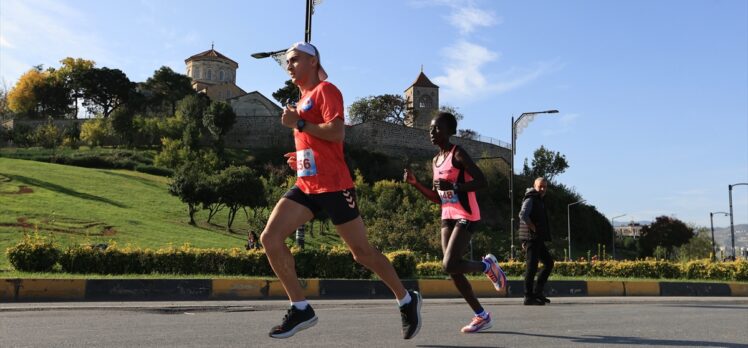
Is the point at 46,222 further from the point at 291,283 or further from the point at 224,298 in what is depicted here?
the point at 291,283

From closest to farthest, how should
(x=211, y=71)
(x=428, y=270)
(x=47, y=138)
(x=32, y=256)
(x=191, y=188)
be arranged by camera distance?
(x=32, y=256) → (x=428, y=270) → (x=191, y=188) → (x=47, y=138) → (x=211, y=71)

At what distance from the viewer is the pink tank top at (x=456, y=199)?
5.21m

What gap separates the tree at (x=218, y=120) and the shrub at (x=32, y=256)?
6309 centimetres

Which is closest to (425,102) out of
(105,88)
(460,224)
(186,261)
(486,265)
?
(105,88)

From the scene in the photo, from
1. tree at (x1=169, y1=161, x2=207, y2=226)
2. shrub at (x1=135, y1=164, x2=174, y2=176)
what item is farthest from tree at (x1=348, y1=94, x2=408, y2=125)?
tree at (x1=169, y1=161, x2=207, y2=226)

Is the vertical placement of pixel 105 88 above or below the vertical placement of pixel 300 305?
above

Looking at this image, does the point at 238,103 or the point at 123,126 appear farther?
the point at 238,103

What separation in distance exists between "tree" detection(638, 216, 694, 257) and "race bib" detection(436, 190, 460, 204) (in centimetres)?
7929

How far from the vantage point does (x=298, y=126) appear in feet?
12.8

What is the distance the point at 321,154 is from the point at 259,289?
6291 millimetres

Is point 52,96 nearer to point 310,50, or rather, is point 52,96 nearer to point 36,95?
point 36,95

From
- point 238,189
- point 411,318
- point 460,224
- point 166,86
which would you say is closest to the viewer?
point 411,318

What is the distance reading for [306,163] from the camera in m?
4.03

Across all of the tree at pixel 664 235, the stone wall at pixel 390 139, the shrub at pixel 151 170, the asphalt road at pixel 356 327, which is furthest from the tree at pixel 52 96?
the asphalt road at pixel 356 327
